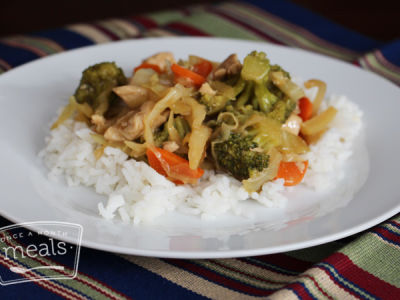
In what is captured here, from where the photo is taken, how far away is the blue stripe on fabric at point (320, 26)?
19.1 feet

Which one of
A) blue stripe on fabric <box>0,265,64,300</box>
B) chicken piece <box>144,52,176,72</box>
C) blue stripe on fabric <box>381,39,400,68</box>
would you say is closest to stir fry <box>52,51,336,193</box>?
chicken piece <box>144,52,176,72</box>

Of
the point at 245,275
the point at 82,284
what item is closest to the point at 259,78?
the point at 245,275

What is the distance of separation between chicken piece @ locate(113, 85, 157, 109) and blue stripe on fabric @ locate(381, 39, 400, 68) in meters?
2.80

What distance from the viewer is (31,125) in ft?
13.0

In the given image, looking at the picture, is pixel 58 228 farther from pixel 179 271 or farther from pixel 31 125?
pixel 31 125

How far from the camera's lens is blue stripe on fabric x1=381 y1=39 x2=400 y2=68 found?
5238 mm

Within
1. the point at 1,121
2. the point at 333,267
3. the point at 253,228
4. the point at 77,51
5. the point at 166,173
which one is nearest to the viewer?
the point at 333,267

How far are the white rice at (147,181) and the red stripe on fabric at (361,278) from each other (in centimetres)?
55

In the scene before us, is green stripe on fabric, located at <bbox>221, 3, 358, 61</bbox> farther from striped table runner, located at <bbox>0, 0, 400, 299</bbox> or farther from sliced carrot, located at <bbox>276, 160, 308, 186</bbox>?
striped table runner, located at <bbox>0, 0, 400, 299</bbox>

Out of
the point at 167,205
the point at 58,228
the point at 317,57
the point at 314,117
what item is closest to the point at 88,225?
the point at 58,228

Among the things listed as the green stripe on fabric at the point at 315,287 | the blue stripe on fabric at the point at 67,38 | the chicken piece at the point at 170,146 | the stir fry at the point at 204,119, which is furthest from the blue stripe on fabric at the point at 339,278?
the blue stripe on fabric at the point at 67,38

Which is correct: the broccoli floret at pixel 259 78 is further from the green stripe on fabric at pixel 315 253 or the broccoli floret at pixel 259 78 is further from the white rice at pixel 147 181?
the green stripe on fabric at pixel 315 253

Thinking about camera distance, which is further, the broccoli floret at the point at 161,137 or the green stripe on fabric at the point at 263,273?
the broccoli floret at the point at 161,137

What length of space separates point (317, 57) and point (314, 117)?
1.22 metres
